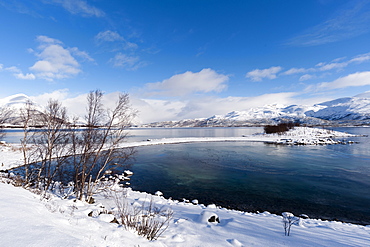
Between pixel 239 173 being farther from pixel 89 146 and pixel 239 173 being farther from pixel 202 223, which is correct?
pixel 89 146

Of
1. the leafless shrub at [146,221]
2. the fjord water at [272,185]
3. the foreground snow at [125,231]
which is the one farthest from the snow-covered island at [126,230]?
the fjord water at [272,185]

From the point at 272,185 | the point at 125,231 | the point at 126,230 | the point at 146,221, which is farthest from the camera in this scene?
the point at 272,185

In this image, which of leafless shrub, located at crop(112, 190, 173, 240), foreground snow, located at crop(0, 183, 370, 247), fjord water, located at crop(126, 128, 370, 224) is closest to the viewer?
foreground snow, located at crop(0, 183, 370, 247)

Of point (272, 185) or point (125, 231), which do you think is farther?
point (272, 185)

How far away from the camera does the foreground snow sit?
126 inches

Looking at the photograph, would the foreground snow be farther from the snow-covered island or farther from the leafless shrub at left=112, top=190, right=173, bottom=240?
the leafless shrub at left=112, top=190, right=173, bottom=240

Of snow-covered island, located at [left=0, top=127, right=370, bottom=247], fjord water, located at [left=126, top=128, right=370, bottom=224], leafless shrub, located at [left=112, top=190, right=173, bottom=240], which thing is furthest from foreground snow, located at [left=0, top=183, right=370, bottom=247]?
fjord water, located at [left=126, top=128, right=370, bottom=224]

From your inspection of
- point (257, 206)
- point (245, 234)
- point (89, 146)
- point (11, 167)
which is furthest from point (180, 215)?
point (11, 167)

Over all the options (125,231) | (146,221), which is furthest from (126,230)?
(146,221)

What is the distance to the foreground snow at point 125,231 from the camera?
3190 millimetres

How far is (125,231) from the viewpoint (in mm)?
5043

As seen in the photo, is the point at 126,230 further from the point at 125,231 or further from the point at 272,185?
the point at 272,185

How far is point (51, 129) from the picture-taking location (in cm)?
1259

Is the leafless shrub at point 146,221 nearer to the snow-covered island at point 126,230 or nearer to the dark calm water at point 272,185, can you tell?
the snow-covered island at point 126,230
